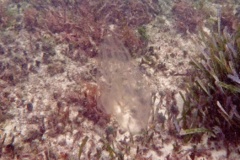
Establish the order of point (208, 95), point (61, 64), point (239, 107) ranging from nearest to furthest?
point (239, 107) → point (208, 95) → point (61, 64)

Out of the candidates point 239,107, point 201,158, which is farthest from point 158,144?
point 239,107

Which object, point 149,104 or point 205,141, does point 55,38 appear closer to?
point 149,104

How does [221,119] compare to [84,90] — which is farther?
[84,90]

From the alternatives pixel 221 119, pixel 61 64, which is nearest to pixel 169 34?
pixel 61 64

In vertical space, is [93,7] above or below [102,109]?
above

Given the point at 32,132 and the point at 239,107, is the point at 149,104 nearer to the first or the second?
the point at 239,107

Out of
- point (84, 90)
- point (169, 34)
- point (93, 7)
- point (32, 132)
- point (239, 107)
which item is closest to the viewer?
point (239, 107)
